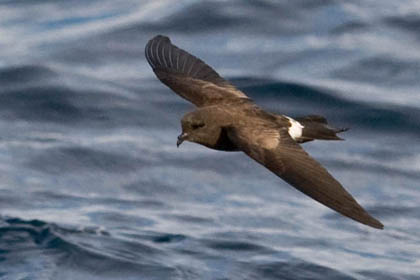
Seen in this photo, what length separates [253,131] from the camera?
7.04 meters

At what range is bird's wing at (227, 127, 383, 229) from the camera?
603cm

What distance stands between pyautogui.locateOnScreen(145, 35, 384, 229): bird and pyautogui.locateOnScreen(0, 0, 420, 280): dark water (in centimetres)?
179

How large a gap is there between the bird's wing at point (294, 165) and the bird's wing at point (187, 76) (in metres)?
0.99

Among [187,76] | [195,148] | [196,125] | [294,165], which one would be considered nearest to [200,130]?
[196,125]

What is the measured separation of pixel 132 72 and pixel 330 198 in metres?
7.06

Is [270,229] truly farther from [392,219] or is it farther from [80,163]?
[80,163]

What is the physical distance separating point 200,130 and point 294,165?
79cm

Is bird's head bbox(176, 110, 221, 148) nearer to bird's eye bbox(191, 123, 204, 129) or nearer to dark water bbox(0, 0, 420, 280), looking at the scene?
bird's eye bbox(191, 123, 204, 129)

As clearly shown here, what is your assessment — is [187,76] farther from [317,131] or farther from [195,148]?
[195,148]

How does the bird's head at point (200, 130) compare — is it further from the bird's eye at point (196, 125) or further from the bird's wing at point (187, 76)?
the bird's wing at point (187, 76)

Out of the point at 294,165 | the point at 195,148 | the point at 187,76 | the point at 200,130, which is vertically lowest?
the point at 294,165

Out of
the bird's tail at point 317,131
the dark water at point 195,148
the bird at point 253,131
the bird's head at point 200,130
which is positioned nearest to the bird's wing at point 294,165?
the bird at point 253,131

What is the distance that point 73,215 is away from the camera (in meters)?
10.3

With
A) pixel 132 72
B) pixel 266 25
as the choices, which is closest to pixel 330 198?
pixel 132 72
